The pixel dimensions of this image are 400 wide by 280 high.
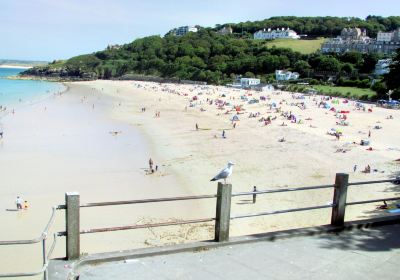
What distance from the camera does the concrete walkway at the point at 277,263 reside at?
4828 mm

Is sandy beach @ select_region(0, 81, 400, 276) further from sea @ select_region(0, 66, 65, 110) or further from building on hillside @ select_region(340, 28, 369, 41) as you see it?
A: building on hillside @ select_region(340, 28, 369, 41)

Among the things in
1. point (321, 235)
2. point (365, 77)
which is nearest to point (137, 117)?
point (321, 235)

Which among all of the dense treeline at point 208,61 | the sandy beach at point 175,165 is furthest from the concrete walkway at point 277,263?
the dense treeline at point 208,61

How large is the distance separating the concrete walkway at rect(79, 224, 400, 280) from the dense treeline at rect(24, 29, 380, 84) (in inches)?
3661

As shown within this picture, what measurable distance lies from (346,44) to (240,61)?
141 feet

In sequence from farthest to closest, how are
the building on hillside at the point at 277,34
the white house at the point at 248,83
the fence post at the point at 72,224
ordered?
the building on hillside at the point at 277,34 < the white house at the point at 248,83 < the fence post at the point at 72,224

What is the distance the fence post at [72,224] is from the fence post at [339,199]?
369 centimetres

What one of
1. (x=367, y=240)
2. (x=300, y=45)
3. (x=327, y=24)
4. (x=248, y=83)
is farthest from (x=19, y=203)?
(x=327, y=24)

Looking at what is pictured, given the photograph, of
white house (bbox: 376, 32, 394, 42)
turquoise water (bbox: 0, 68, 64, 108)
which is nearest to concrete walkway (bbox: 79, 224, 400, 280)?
turquoise water (bbox: 0, 68, 64, 108)

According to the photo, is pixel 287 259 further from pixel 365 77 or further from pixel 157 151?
pixel 365 77

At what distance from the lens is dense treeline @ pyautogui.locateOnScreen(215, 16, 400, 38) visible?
172 meters

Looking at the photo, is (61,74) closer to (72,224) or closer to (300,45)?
(300,45)

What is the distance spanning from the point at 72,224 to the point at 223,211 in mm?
1877

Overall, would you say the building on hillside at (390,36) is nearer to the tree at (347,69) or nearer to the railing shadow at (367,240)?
the tree at (347,69)
